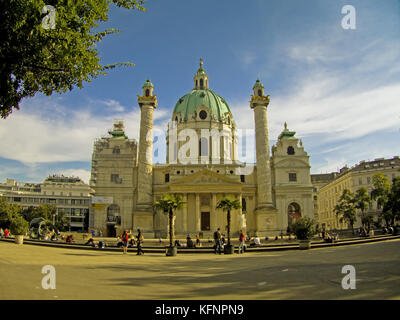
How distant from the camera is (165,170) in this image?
59.1m

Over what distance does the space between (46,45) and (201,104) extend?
57.8 metres

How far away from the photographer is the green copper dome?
67.6 metres

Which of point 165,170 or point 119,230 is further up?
point 165,170

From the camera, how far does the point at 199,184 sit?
53.1m

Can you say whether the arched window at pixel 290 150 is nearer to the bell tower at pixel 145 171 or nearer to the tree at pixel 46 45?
the bell tower at pixel 145 171

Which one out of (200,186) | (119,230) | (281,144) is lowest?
(119,230)

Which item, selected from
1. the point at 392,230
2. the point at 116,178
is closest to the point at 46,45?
the point at 392,230

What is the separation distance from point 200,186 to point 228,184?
15.6ft

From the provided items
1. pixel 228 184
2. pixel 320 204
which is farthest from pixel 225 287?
pixel 320 204

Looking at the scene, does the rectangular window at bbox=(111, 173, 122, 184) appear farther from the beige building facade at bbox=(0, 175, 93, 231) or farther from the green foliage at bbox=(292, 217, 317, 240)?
the green foliage at bbox=(292, 217, 317, 240)

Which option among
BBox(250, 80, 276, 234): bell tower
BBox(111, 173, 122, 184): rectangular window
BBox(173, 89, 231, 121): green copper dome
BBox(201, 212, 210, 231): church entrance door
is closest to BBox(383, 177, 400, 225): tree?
BBox(250, 80, 276, 234): bell tower

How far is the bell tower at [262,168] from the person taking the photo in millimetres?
52781

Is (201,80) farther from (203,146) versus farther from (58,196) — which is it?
(58,196)
